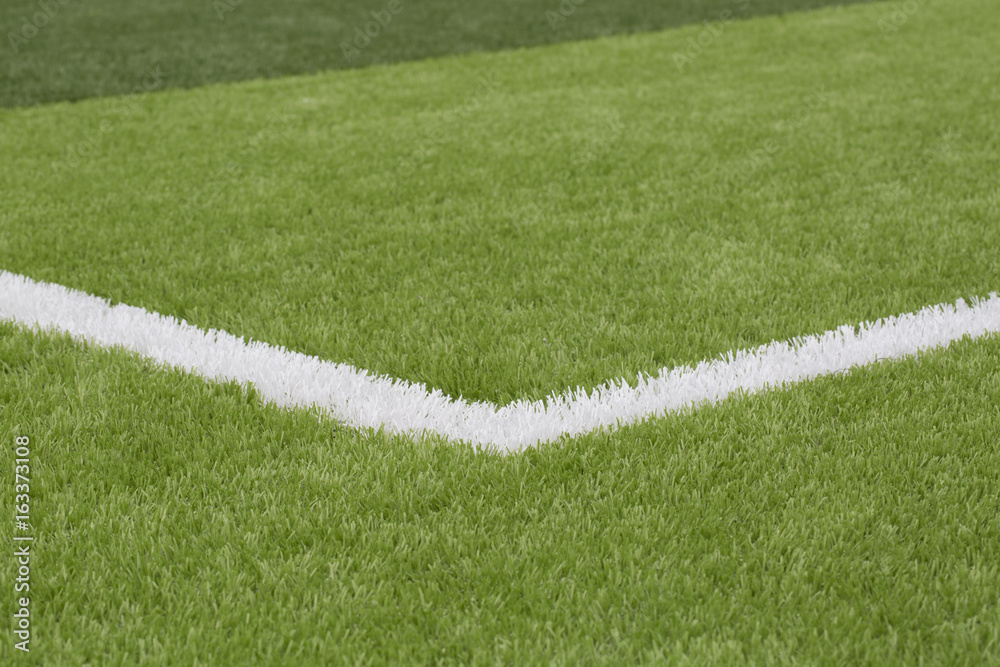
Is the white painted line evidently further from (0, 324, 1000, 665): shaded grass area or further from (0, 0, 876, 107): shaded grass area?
(0, 0, 876, 107): shaded grass area

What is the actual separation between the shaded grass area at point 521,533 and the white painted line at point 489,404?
0.09 metres

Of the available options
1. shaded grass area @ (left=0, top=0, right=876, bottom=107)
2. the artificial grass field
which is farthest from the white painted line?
shaded grass area @ (left=0, top=0, right=876, bottom=107)

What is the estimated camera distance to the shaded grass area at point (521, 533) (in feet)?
5.05

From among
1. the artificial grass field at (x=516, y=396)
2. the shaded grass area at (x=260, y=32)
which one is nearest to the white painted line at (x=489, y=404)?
the artificial grass field at (x=516, y=396)

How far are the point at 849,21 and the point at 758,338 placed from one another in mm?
6804

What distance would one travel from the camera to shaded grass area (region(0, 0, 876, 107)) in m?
6.60

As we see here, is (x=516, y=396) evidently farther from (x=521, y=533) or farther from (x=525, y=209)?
(x=525, y=209)

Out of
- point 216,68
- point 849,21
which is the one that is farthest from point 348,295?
point 849,21

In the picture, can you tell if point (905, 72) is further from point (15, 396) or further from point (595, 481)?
point (15, 396)

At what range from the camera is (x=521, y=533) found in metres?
1.80

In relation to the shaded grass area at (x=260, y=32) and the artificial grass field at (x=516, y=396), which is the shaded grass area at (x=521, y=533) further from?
the shaded grass area at (x=260, y=32)

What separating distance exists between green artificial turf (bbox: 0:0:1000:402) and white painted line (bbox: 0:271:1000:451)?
0.09 meters

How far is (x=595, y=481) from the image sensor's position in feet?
6.41

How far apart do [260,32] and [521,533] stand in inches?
305
